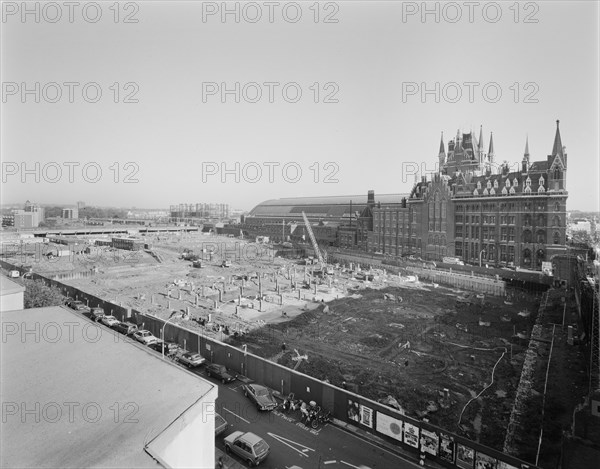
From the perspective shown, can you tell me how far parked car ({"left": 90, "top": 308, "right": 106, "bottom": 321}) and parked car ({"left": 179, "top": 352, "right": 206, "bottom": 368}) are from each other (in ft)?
37.0

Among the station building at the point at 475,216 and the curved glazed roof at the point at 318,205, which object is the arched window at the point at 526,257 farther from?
the curved glazed roof at the point at 318,205

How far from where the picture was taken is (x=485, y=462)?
12.1 meters

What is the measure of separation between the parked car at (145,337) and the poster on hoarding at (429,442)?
16948 millimetres

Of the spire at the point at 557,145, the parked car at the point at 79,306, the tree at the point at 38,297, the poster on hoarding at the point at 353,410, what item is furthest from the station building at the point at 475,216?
the tree at the point at 38,297

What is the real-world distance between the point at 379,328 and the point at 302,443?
16.7m

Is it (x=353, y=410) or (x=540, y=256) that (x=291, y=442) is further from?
(x=540, y=256)

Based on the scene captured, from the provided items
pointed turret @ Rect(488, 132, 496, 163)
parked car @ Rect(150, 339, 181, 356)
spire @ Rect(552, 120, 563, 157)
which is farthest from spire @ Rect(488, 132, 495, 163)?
parked car @ Rect(150, 339, 181, 356)

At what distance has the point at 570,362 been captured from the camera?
2220 cm

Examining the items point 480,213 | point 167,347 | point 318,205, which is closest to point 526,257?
point 480,213

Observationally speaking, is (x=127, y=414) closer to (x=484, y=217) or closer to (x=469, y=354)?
(x=469, y=354)

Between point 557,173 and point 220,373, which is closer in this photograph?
point 220,373

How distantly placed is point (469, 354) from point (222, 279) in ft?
109

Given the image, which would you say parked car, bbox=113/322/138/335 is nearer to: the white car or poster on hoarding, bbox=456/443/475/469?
the white car

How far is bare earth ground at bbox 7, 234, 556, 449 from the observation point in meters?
19.1
